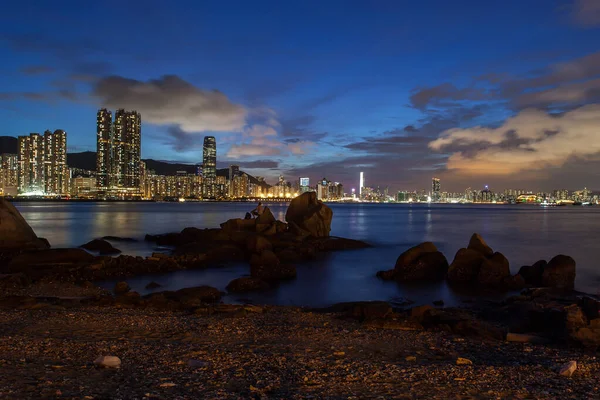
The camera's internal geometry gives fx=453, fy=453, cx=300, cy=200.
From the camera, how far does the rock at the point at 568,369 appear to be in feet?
29.6

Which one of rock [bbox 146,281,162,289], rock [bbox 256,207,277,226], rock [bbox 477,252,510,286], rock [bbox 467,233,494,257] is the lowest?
rock [bbox 146,281,162,289]

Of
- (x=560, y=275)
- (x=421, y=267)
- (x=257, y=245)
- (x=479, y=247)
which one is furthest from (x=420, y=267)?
(x=257, y=245)

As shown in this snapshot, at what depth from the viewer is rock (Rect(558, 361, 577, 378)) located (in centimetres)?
902

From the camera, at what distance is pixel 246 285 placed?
22.2 meters

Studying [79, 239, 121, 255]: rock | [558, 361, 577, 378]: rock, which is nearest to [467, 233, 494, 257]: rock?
[558, 361, 577, 378]: rock

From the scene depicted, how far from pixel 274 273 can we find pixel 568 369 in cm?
1777

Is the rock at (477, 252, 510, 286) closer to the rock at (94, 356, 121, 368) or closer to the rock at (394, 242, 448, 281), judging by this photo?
the rock at (394, 242, 448, 281)

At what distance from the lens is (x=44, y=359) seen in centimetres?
927

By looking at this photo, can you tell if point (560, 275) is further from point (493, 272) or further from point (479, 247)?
point (479, 247)

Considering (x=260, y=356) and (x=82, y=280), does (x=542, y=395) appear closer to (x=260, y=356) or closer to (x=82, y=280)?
(x=260, y=356)

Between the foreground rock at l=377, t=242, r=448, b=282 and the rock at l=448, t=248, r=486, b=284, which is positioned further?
the foreground rock at l=377, t=242, r=448, b=282

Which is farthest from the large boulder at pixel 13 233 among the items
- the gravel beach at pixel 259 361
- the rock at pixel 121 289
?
the gravel beach at pixel 259 361

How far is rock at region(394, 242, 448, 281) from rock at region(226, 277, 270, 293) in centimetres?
814

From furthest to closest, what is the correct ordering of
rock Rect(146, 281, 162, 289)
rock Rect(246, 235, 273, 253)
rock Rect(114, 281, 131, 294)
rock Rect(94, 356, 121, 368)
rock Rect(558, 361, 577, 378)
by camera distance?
rock Rect(246, 235, 273, 253)
rock Rect(146, 281, 162, 289)
rock Rect(114, 281, 131, 294)
rock Rect(558, 361, 577, 378)
rock Rect(94, 356, 121, 368)
